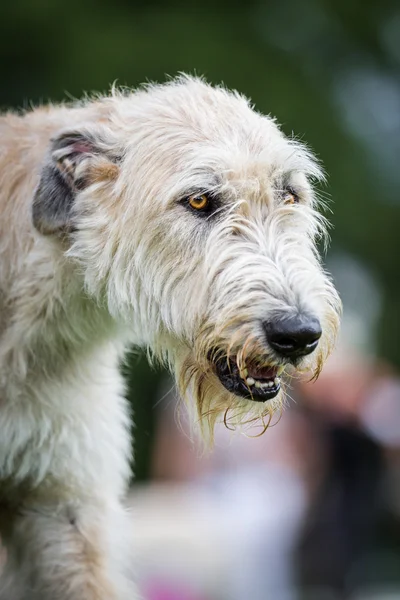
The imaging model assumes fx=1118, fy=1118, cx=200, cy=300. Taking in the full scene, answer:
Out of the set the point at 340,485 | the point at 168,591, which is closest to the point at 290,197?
the point at 340,485

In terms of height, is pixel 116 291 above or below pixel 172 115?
below

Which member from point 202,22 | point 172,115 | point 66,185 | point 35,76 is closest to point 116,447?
point 66,185

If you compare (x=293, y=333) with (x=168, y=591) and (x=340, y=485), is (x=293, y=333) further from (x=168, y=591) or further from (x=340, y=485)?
(x=168, y=591)

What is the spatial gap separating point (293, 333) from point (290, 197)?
33.1 inches

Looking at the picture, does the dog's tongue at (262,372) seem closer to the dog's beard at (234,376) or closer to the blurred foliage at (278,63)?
the dog's beard at (234,376)

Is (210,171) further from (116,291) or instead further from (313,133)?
(313,133)

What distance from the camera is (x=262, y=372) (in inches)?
186

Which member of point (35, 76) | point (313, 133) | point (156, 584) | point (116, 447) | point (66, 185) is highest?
point (313, 133)

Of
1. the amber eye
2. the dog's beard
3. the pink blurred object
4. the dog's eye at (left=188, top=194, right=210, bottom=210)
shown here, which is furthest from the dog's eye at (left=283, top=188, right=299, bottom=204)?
the pink blurred object

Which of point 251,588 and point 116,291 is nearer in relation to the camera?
point 116,291

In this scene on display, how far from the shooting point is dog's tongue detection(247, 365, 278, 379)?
466 centimetres

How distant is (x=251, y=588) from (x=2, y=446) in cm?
778

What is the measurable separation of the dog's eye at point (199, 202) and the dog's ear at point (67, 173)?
0.52 m

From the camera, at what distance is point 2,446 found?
5312 millimetres
